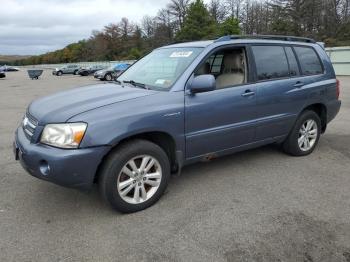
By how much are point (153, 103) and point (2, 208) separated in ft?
6.46

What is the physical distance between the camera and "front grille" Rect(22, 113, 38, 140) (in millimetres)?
3693

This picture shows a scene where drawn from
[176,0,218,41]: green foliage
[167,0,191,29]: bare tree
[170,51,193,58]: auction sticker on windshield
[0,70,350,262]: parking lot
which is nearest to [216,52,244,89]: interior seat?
[170,51,193,58]: auction sticker on windshield

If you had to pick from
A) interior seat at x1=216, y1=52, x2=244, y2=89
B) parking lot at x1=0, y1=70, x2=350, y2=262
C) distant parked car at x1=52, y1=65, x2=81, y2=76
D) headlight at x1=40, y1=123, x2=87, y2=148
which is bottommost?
parking lot at x1=0, y1=70, x2=350, y2=262

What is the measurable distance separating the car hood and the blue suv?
0.5 inches

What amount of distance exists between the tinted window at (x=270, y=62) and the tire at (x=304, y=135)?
79 centimetres

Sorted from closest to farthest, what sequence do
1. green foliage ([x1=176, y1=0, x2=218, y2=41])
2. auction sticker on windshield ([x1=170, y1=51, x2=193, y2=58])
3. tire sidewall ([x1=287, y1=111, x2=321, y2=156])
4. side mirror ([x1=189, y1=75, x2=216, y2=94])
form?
side mirror ([x1=189, y1=75, x2=216, y2=94]), auction sticker on windshield ([x1=170, y1=51, x2=193, y2=58]), tire sidewall ([x1=287, y1=111, x2=321, y2=156]), green foliage ([x1=176, y1=0, x2=218, y2=41])

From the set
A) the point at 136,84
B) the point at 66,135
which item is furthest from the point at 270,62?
the point at 66,135

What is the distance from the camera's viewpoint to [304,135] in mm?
5625

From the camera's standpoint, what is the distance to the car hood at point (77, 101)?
140 inches

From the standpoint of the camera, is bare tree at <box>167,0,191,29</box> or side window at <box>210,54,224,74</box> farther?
bare tree at <box>167,0,191,29</box>

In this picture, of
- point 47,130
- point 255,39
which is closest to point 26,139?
point 47,130

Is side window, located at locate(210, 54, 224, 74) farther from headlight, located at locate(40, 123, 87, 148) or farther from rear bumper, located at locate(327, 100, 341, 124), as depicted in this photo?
headlight, located at locate(40, 123, 87, 148)

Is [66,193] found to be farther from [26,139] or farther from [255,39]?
[255,39]

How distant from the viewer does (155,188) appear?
3.96m
